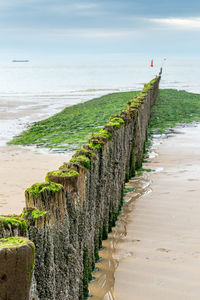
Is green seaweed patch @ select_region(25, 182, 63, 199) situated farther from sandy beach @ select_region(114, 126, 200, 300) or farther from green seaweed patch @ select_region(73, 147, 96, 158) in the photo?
sandy beach @ select_region(114, 126, 200, 300)

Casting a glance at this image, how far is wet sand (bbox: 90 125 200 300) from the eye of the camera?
11.3ft

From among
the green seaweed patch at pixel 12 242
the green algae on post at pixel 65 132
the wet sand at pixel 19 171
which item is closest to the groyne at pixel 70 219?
the green seaweed patch at pixel 12 242

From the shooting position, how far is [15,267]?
1506mm

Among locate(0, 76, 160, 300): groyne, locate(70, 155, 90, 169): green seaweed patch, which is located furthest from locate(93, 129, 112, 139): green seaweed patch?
locate(70, 155, 90, 169): green seaweed patch

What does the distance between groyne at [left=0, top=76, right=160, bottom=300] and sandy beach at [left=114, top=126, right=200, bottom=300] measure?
0.34 m

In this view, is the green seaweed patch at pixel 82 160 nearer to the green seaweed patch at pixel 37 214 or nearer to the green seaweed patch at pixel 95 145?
the green seaweed patch at pixel 95 145

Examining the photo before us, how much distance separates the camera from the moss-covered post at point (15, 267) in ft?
4.85

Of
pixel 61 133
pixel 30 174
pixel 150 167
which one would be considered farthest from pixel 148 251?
pixel 61 133

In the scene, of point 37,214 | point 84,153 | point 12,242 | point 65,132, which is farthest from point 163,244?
point 65,132

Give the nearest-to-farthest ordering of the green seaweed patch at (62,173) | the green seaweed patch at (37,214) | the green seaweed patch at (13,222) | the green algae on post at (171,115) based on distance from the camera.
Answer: the green seaweed patch at (13,222), the green seaweed patch at (37,214), the green seaweed patch at (62,173), the green algae on post at (171,115)

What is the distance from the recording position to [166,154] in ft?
29.2

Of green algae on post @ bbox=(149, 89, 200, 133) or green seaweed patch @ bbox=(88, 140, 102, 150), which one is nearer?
green seaweed patch @ bbox=(88, 140, 102, 150)

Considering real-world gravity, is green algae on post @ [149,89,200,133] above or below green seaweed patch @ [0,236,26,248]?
below

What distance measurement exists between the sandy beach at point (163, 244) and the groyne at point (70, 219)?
0.34 m
